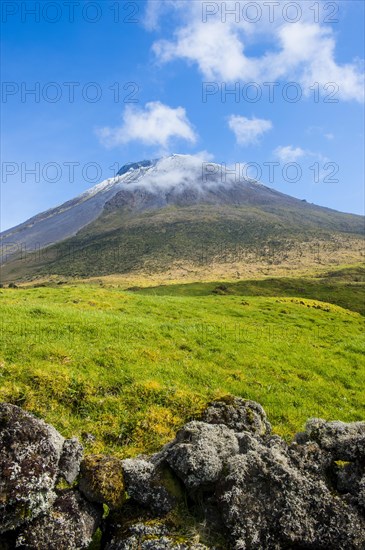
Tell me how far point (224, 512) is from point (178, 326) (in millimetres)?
18715

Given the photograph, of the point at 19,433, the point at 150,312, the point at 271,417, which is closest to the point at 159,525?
the point at 19,433

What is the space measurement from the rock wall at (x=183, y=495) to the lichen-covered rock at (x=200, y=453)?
2cm

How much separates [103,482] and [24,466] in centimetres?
141

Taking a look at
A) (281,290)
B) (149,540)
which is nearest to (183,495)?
(149,540)

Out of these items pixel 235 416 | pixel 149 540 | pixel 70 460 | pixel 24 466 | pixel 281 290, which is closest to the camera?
pixel 149 540

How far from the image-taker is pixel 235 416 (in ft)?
32.1

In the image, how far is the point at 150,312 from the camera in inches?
1304

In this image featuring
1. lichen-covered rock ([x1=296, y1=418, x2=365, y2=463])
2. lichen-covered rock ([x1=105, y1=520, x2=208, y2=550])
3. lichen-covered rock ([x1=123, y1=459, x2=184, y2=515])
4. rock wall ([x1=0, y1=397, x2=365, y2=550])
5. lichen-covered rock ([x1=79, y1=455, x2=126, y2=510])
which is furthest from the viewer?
lichen-covered rock ([x1=296, y1=418, x2=365, y2=463])

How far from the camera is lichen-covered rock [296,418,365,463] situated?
781cm

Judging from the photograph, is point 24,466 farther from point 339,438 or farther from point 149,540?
point 339,438

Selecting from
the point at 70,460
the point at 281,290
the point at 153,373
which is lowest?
the point at 281,290

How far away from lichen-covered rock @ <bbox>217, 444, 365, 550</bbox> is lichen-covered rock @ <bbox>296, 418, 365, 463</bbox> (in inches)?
36.2

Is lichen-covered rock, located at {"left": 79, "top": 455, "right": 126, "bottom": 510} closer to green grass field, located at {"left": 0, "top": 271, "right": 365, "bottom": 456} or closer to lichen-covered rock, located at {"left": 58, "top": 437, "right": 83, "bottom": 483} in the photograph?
lichen-covered rock, located at {"left": 58, "top": 437, "right": 83, "bottom": 483}

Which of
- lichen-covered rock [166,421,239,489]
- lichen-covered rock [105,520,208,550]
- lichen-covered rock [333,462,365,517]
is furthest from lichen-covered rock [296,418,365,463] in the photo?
lichen-covered rock [105,520,208,550]
